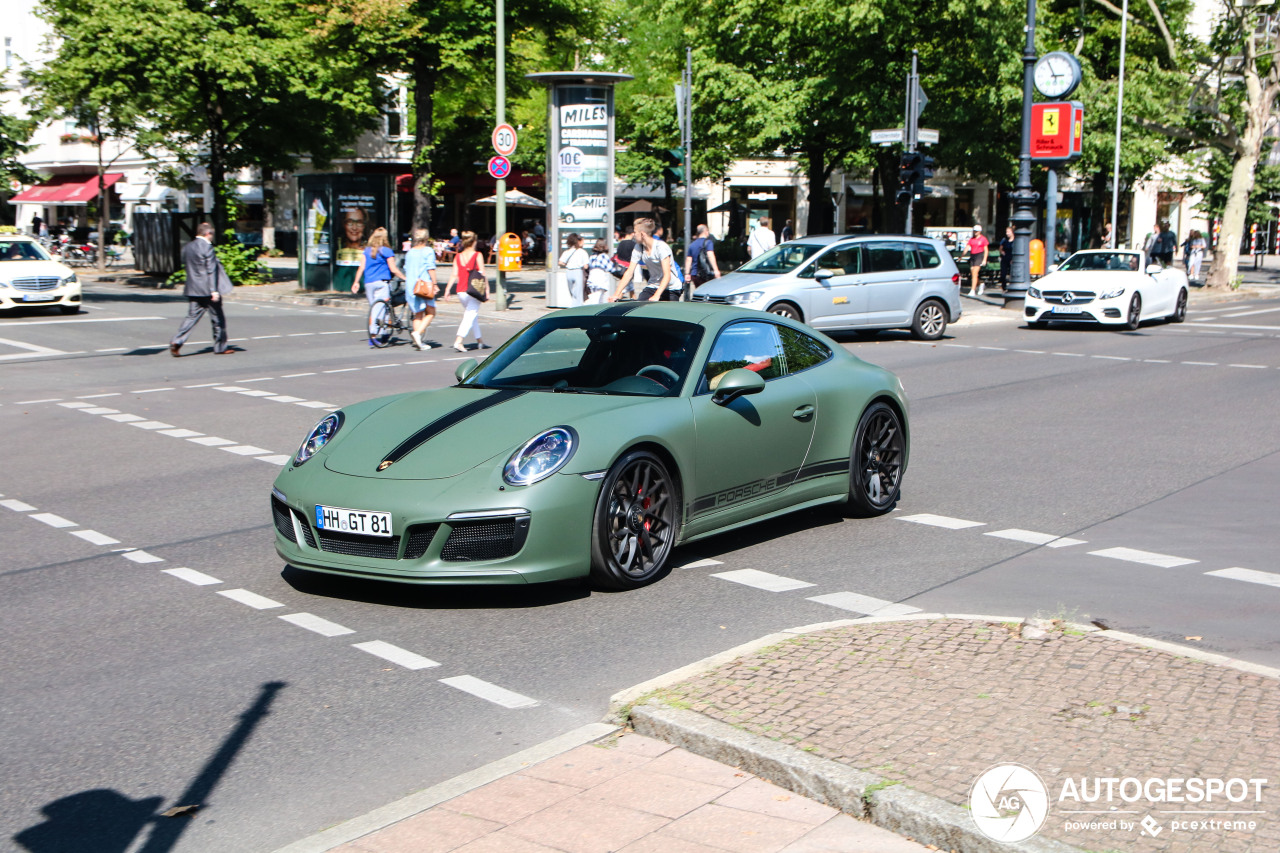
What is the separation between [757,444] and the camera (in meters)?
7.23

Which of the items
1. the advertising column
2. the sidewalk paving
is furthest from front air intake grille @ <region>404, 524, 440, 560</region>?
the advertising column

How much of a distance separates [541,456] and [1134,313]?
19487 mm

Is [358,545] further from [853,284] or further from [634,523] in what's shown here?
[853,284]

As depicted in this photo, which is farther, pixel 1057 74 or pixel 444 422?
pixel 1057 74

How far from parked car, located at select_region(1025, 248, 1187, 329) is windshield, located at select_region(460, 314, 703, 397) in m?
17.5

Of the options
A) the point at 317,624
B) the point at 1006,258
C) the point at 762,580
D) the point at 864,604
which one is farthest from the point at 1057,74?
the point at 317,624

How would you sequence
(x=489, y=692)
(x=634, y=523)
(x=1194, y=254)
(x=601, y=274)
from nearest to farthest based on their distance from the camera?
(x=489, y=692)
(x=634, y=523)
(x=601, y=274)
(x=1194, y=254)

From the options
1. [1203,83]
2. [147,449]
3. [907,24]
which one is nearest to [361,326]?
[147,449]

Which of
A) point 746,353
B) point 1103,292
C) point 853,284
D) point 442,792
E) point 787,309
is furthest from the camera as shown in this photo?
point 1103,292

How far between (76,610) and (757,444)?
358cm

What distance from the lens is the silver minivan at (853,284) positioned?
65.7 feet

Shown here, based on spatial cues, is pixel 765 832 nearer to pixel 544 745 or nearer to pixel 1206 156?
pixel 544 745

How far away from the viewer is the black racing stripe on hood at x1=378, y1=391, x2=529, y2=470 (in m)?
6.30

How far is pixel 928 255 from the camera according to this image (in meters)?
21.7
